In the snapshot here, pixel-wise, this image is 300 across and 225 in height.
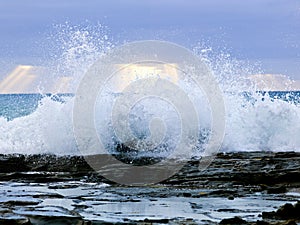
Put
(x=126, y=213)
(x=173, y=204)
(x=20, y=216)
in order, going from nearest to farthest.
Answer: (x=20, y=216) < (x=126, y=213) < (x=173, y=204)

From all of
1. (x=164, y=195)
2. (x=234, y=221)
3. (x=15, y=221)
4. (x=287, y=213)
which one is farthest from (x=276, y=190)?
(x=15, y=221)

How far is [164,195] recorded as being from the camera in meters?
9.45

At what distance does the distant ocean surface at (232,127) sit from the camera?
1781 centimetres

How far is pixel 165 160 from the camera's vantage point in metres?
14.5

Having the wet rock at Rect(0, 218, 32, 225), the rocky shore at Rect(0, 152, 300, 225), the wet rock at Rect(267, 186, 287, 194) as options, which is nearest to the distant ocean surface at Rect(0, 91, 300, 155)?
the rocky shore at Rect(0, 152, 300, 225)

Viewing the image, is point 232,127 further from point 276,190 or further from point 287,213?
point 287,213

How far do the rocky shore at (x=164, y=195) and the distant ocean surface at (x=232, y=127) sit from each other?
3.18 m

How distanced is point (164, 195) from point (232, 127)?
970 cm

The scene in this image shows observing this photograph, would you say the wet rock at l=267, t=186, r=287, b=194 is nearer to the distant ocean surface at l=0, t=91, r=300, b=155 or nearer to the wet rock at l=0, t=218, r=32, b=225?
the wet rock at l=0, t=218, r=32, b=225

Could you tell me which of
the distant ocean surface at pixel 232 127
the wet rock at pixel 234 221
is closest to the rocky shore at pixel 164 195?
the wet rock at pixel 234 221

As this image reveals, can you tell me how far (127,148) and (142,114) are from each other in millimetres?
2507

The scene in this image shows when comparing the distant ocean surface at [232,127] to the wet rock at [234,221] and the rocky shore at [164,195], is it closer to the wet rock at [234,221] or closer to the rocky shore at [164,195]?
the rocky shore at [164,195]

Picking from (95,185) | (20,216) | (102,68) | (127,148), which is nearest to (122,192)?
(95,185)

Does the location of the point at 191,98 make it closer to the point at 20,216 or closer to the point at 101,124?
the point at 101,124
